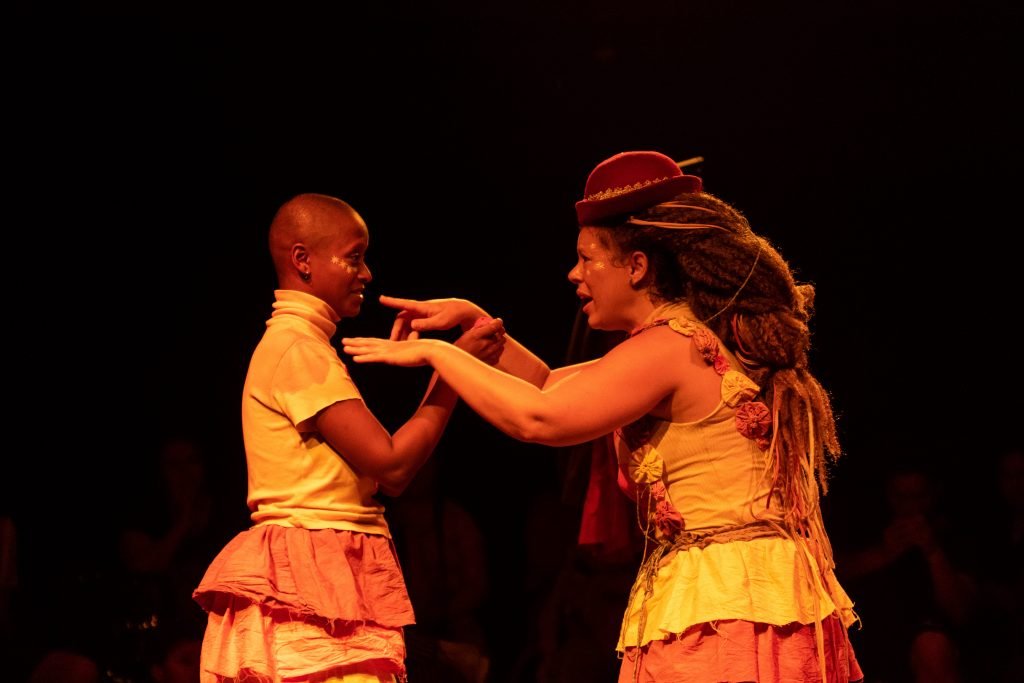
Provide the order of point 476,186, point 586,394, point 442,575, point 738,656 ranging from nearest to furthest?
point 738,656 < point 586,394 < point 442,575 < point 476,186

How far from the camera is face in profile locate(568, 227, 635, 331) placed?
6.82ft

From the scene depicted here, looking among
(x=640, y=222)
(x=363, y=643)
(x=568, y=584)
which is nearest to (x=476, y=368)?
(x=640, y=222)

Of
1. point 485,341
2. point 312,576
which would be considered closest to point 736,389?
point 485,341

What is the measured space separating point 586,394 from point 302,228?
2.51 feet

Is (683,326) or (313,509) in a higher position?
(683,326)

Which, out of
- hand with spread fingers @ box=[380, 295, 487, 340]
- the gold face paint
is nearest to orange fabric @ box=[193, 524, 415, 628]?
hand with spread fingers @ box=[380, 295, 487, 340]

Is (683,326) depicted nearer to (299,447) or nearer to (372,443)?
(372,443)

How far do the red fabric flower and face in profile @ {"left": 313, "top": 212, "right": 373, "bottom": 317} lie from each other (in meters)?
0.82

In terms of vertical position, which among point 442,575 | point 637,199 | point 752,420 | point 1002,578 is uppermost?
point 637,199

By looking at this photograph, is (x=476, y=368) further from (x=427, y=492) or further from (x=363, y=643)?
(x=427, y=492)

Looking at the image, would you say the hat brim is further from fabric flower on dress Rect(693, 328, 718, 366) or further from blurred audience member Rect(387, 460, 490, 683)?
blurred audience member Rect(387, 460, 490, 683)

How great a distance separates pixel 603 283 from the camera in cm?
209

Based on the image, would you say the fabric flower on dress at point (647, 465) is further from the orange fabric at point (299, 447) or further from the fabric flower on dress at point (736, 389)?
the orange fabric at point (299, 447)

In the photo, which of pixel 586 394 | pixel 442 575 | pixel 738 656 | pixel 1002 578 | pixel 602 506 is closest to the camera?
pixel 738 656
